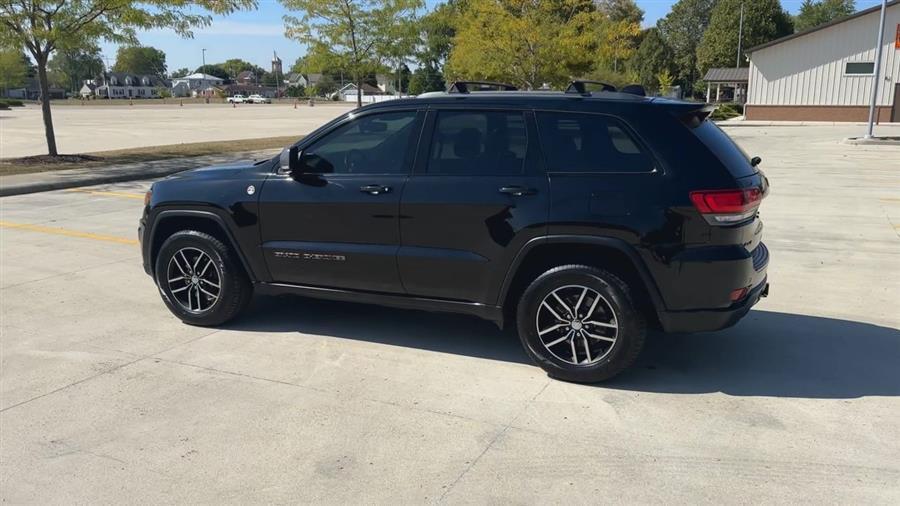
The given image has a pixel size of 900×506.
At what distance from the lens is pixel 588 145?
4418 millimetres

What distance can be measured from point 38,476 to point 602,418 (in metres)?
2.96

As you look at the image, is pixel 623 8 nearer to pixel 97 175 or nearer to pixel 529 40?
pixel 529 40

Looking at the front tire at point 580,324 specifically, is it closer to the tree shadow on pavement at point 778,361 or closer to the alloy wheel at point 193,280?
the tree shadow on pavement at point 778,361

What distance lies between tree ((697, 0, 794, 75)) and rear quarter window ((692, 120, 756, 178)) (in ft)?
224

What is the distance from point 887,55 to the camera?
3925cm

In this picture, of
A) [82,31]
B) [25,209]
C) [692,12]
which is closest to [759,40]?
[692,12]

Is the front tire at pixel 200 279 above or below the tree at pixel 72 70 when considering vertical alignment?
below

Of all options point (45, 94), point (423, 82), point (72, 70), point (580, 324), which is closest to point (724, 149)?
point (580, 324)

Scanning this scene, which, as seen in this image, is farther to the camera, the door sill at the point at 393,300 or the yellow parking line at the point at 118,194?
the yellow parking line at the point at 118,194

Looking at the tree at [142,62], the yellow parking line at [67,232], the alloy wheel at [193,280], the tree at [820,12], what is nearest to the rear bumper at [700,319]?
the alloy wheel at [193,280]

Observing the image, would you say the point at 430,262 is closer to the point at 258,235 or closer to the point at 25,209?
the point at 258,235

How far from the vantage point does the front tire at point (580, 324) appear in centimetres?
429

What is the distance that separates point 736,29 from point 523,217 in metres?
74.3

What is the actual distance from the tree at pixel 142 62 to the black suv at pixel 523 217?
16548 centimetres
